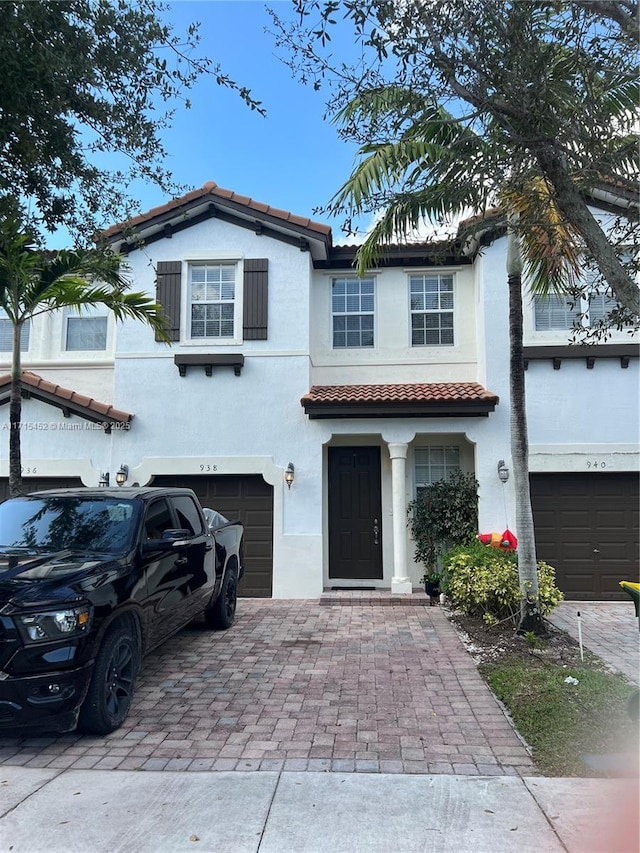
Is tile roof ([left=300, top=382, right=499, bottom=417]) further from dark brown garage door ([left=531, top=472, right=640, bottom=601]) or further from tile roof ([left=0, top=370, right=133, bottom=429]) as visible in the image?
tile roof ([left=0, top=370, right=133, bottom=429])

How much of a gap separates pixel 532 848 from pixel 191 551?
4197 mm

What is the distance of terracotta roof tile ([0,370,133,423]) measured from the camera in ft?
34.4

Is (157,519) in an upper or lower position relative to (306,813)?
upper

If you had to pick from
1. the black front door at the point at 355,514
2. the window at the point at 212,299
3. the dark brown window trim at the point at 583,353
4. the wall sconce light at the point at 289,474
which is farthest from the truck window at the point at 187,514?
the dark brown window trim at the point at 583,353

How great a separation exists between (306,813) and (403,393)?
308 inches

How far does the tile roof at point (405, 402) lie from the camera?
9.96 m

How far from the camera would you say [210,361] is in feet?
35.0

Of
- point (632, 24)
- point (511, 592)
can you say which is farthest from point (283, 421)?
point (632, 24)

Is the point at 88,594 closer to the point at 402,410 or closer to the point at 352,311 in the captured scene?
the point at 402,410

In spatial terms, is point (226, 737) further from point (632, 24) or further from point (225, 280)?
point (225, 280)

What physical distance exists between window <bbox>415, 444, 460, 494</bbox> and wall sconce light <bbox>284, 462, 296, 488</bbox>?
2583mm

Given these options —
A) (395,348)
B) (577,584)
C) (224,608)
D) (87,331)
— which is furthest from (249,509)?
(577,584)

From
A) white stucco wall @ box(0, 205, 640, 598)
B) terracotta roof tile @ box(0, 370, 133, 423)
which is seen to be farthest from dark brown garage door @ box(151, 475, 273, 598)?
terracotta roof tile @ box(0, 370, 133, 423)

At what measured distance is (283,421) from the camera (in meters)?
Result: 10.6
